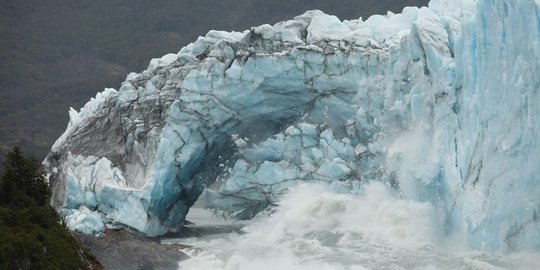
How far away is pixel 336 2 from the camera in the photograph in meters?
92.5

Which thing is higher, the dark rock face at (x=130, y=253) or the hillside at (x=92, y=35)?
the hillside at (x=92, y=35)

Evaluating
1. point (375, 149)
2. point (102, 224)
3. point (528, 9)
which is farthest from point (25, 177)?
point (528, 9)

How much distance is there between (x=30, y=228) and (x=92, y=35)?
8410 cm

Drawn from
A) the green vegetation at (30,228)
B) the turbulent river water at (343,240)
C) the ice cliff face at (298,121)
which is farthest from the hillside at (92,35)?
the green vegetation at (30,228)

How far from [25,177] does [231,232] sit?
10103 mm

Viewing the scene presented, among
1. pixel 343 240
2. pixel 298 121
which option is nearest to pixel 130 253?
pixel 343 240

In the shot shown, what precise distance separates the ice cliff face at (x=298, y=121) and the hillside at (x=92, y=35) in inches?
1740

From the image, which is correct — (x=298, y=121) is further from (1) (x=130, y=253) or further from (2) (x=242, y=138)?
(1) (x=130, y=253)

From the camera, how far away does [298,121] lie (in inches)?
1145

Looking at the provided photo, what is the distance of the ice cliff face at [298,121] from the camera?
23297 mm

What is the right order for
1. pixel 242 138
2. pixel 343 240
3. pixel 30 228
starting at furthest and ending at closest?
pixel 242 138 → pixel 343 240 → pixel 30 228

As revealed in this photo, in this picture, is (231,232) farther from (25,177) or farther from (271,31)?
(25,177)

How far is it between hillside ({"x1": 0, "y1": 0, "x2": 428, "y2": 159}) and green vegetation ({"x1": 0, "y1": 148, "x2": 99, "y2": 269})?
172ft

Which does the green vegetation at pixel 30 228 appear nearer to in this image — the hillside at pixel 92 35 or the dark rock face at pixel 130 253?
the dark rock face at pixel 130 253
